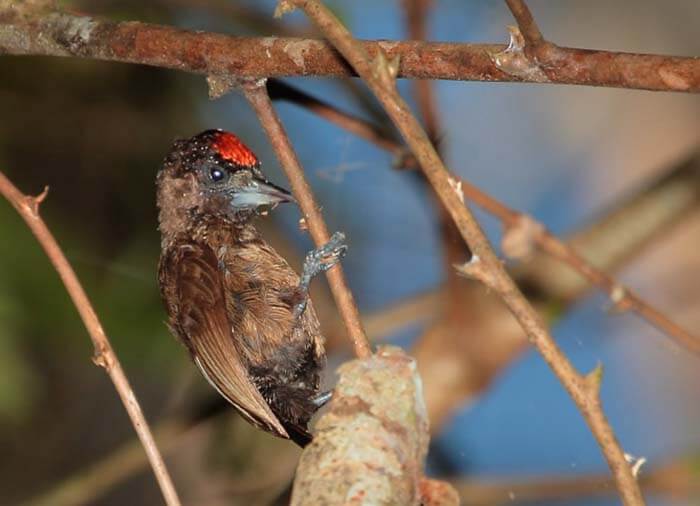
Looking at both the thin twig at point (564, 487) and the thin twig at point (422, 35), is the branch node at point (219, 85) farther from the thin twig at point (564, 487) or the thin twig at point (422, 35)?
the thin twig at point (564, 487)

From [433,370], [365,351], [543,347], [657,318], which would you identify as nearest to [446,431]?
[433,370]

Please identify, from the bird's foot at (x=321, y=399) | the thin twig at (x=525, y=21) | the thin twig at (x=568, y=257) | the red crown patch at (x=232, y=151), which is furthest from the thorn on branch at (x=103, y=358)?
the red crown patch at (x=232, y=151)

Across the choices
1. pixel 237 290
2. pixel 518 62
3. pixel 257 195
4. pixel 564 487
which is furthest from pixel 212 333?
pixel 564 487

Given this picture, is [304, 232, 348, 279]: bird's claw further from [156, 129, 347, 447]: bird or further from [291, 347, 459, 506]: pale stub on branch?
[291, 347, 459, 506]: pale stub on branch

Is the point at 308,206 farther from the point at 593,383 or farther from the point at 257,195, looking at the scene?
the point at 257,195

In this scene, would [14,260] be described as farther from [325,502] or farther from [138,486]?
[325,502]

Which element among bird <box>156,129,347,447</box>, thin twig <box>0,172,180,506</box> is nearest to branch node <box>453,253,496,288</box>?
thin twig <box>0,172,180,506</box>
